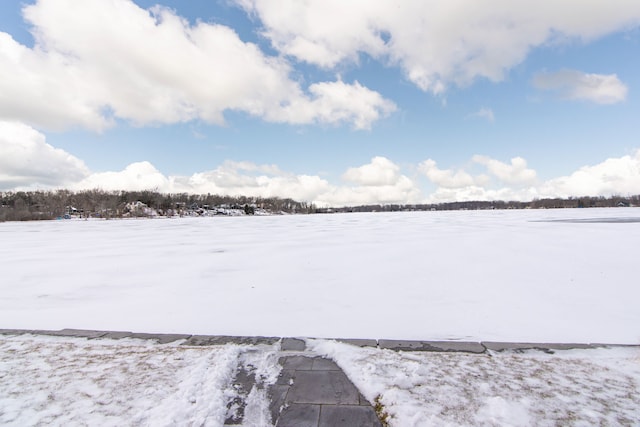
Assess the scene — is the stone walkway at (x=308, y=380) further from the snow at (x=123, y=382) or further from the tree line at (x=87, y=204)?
the tree line at (x=87, y=204)

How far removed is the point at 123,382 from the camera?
90.7 inches

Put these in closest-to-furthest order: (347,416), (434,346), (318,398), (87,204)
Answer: (347,416), (318,398), (434,346), (87,204)

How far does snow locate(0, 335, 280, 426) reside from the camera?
6.40 ft

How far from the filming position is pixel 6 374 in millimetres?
2412

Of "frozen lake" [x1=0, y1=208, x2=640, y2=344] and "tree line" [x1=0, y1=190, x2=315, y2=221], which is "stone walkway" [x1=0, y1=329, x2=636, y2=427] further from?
"tree line" [x1=0, y1=190, x2=315, y2=221]

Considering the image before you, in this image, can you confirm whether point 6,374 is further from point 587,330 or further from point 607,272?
point 607,272

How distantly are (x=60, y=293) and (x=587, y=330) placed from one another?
676 centimetres

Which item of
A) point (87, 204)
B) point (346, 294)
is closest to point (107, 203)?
point (87, 204)

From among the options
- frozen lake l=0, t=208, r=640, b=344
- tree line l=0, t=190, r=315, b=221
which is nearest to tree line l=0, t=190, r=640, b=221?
tree line l=0, t=190, r=315, b=221

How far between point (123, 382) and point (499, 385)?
263 cm

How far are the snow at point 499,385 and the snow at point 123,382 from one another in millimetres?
752

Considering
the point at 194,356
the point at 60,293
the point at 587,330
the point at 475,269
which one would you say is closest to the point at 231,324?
the point at 194,356

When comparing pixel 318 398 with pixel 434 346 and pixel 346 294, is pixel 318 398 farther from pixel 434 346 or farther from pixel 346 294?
pixel 346 294

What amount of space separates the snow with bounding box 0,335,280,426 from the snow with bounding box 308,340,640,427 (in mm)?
752
